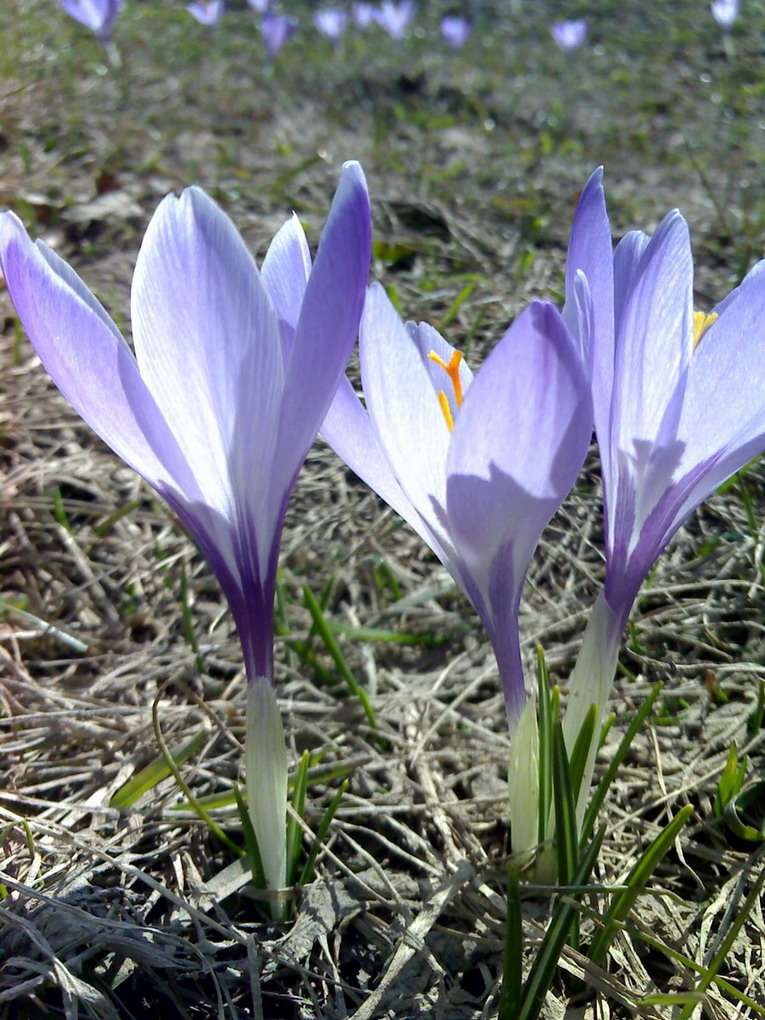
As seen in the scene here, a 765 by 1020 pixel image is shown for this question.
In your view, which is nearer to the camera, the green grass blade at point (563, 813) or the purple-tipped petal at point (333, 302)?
the purple-tipped petal at point (333, 302)

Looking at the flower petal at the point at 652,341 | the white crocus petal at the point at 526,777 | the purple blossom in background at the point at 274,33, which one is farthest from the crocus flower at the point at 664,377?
the purple blossom in background at the point at 274,33

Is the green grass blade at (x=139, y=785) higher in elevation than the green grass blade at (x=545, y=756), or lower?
lower

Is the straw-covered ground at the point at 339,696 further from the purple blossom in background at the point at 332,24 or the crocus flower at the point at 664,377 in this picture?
the purple blossom in background at the point at 332,24

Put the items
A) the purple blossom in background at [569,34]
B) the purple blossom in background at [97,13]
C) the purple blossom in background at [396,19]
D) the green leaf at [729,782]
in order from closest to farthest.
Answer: the green leaf at [729,782] < the purple blossom in background at [97,13] < the purple blossom in background at [569,34] < the purple blossom in background at [396,19]

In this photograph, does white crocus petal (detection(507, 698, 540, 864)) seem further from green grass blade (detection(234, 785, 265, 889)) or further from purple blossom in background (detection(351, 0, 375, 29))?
purple blossom in background (detection(351, 0, 375, 29))

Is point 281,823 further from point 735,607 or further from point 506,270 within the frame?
point 506,270

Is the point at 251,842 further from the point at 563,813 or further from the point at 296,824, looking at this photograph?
→ the point at 563,813

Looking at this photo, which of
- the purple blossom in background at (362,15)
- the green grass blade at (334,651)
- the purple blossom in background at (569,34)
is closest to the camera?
the green grass blade at (334,651)

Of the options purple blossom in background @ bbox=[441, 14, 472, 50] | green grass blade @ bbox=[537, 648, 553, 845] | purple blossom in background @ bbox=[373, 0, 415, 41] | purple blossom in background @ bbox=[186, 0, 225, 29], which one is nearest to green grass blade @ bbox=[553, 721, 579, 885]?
green grass blade @ bbox=[537, 648, 553, 845]
